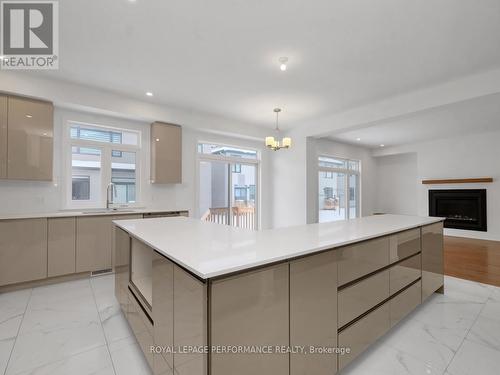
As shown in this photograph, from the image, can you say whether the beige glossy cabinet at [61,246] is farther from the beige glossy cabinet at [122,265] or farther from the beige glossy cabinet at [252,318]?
the beige glossy cabinet at [252,318]

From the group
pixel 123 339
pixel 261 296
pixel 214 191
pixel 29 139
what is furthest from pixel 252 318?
pixel 214 191

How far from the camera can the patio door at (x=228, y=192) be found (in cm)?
Answer: 552

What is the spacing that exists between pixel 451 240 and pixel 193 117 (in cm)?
693

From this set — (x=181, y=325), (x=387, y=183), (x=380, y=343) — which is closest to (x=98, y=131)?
(x=181, y=325)

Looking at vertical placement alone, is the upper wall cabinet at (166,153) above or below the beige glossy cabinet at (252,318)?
above

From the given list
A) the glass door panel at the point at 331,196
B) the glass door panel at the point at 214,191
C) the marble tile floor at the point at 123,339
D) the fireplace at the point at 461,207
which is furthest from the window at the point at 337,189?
the marble tile floor at the point at 123,339

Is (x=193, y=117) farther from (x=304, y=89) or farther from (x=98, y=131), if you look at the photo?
(x=304, y=89)

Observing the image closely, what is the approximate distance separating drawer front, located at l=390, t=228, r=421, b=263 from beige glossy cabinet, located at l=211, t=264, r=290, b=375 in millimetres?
1322

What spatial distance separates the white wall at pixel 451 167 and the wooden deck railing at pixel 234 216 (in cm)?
526

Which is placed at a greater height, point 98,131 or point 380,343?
point 98,131

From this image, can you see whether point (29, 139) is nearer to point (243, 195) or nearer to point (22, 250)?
point (22, 250)

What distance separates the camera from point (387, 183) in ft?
29.0

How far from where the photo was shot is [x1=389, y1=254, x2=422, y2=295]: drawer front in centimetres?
209

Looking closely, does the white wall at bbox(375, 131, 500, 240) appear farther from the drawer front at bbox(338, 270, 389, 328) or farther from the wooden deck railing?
the drawer front at bbox(338, 270, 389, 328)
